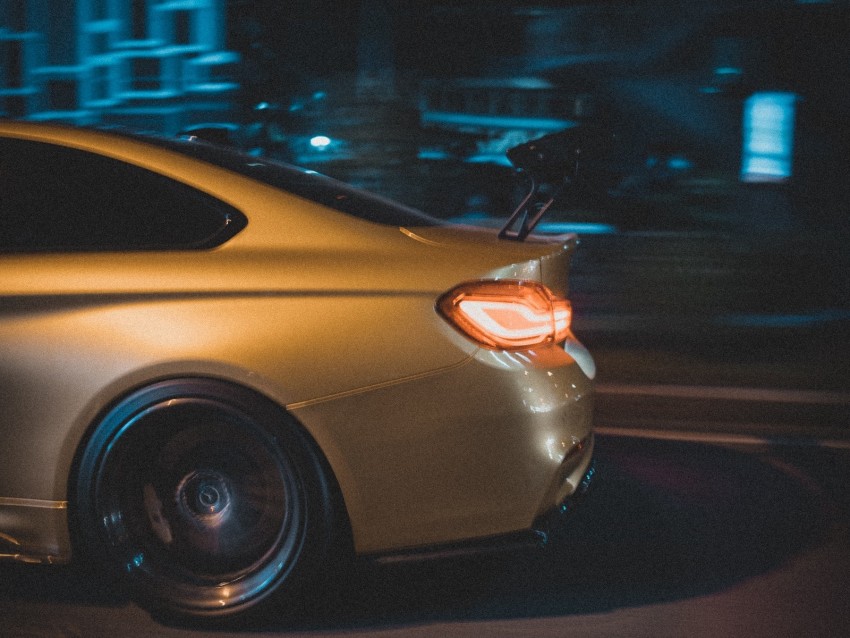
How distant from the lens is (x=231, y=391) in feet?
10.4

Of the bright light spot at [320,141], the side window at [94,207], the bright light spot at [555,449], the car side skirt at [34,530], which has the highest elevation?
the side window at [94,207]

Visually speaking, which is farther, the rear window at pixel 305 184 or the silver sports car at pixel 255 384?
the rear window at pixel 305 184

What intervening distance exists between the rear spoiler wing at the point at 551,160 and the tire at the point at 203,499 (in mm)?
1065

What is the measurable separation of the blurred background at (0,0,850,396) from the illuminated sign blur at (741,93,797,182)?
0.03 m

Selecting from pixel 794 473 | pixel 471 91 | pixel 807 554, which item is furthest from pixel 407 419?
pixel 471 91

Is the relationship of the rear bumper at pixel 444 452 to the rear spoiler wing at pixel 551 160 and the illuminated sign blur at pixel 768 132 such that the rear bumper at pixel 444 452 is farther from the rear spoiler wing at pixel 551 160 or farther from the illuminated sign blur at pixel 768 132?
the illuminated sign blur at pixel 768 132

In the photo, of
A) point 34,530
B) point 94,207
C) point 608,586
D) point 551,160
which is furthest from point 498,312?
point 34,530

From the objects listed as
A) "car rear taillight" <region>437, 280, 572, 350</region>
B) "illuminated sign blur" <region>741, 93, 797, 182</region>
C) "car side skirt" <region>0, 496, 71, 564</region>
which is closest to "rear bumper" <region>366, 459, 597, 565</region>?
"car rear taillight" <region>437, 280, 572, 350</region>

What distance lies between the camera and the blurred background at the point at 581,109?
753 centimetres

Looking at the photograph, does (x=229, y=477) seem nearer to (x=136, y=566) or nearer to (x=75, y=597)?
(x=136, y=566)

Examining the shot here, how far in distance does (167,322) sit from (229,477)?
0.58 m

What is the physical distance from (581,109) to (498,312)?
13869mm

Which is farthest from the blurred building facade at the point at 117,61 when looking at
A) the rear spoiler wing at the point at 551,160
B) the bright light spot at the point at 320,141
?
the rear spoiler wing at the point at 551,160

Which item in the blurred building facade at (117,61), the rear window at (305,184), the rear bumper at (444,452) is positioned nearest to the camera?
the rear bumper at (444,452)
